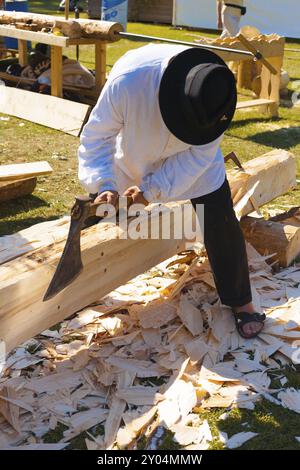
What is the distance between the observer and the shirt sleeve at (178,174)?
3.10m

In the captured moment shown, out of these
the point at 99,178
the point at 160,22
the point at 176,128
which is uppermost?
the point at 176,128

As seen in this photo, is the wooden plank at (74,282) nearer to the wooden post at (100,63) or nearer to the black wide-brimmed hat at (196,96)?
the black wide-brimmed hat at (196,96)

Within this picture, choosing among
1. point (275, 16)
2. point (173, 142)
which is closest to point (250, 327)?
point (173, 142)

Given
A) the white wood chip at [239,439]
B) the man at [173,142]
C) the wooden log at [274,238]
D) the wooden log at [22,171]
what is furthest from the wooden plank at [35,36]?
the white wood chip at [239,439]

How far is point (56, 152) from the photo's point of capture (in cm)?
668

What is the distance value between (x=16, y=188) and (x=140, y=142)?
2.34 metres

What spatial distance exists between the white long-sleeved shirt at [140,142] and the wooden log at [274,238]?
3.83ft

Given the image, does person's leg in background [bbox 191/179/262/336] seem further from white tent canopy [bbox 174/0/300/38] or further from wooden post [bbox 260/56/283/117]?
white tent canopy [bbox 174/0/300/38]

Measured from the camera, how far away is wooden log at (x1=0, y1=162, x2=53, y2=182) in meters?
5.11

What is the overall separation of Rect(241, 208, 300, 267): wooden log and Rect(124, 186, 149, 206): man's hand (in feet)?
4.69

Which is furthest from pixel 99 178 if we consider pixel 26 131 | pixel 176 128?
pixel 26 131

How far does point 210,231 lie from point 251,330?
1.88 feet

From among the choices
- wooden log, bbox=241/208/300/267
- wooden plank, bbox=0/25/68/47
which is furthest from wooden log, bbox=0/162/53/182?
wooden plank, bbox=0/25/68/47

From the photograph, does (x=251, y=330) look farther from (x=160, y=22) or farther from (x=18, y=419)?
(x=160, y=22)
